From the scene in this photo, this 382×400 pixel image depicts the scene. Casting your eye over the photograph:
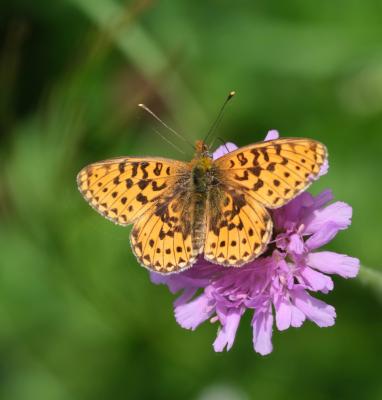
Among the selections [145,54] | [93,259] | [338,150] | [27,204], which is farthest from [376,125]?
[27,204]

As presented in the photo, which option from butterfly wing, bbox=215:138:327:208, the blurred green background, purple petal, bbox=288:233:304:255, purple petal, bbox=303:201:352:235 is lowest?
the blurred green background

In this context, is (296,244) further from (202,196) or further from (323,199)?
(202,196)

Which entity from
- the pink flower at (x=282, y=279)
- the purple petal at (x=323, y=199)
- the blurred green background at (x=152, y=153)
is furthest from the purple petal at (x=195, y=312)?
the blurred green background at (x=152, y=153)

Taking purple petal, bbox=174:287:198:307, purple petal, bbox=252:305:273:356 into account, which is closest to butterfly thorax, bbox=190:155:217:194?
purple petal, bbox=174:287:198:307

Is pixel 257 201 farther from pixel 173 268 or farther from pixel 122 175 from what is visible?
pixel 122 175

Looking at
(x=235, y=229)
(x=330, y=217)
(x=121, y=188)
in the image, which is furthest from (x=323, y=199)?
(x=121, y=188)

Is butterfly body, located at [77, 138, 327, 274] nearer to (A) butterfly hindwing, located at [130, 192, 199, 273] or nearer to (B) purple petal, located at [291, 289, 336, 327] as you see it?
(A) butterfly hindwing, located at [130, 192, 199, 273]

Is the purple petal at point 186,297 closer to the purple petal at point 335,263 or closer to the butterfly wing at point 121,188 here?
the butterfly wing at point 121,188
